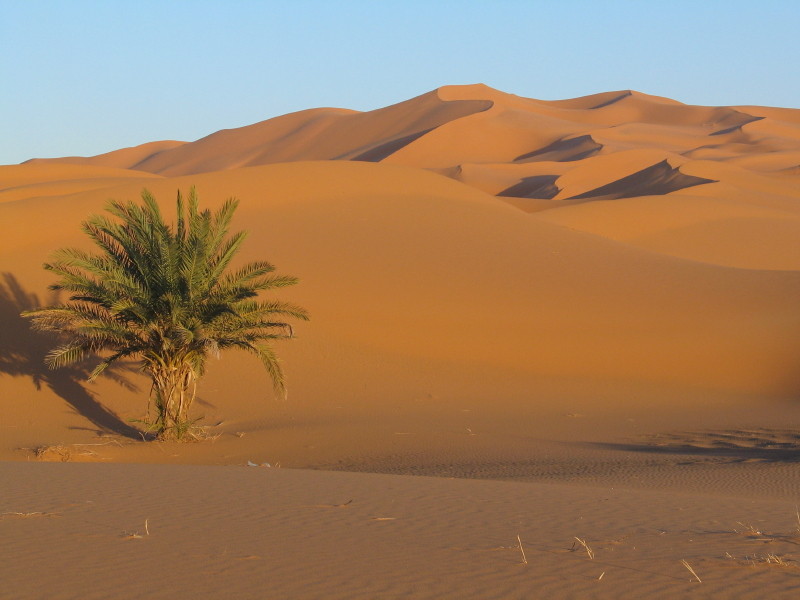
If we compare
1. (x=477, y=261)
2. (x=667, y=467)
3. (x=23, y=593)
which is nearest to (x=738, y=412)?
(x=667, y=467)

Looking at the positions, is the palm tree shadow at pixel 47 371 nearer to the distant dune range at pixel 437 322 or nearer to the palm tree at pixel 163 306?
the distant dune range at pixel 437 322

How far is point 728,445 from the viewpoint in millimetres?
13844

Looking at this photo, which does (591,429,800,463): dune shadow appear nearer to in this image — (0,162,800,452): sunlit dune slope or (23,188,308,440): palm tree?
(0,162,800,452): sunlit dune slope

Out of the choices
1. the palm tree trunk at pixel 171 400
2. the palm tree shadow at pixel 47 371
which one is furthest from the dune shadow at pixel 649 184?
the palm tree trunk at pixel 171 400

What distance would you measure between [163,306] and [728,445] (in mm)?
8581

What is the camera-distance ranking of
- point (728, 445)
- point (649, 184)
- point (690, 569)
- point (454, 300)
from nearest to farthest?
1. point (690, 569)
2. point (728, 445)
3. point (454, 300)
4. point (649, 184)

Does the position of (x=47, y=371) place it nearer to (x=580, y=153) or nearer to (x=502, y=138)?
(x=580, y=153)

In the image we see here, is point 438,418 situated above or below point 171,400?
below

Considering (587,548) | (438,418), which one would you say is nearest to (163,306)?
(438,418)

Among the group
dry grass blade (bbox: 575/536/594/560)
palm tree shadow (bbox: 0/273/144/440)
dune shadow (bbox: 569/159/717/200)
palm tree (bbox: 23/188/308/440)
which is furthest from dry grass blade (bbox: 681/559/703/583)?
dune shadow (bbox: 569/159/717/200)

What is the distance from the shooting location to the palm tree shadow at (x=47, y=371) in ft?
53.5

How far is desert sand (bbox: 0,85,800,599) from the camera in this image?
598 cm

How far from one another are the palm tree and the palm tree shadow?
54.9 inches

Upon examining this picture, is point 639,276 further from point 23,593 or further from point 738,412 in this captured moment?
point 23,593
